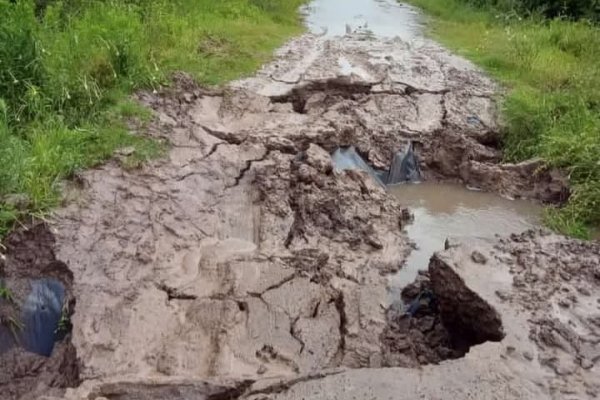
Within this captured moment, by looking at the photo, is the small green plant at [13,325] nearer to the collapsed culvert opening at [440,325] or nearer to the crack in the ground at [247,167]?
the crack in the ground at [247,167]

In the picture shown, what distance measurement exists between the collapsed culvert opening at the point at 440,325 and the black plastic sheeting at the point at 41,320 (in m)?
1.85

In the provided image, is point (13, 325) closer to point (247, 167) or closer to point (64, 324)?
point (64, 324)

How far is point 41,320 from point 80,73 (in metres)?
2.95

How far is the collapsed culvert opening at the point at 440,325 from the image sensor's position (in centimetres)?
366

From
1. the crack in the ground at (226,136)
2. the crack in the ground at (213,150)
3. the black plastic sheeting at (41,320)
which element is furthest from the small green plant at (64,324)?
the crack in the ground at (226,136)

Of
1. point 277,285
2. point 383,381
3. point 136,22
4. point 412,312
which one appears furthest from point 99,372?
point 136,22

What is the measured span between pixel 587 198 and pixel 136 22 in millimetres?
5003

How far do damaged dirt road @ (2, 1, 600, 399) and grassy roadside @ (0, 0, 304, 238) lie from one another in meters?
0.26

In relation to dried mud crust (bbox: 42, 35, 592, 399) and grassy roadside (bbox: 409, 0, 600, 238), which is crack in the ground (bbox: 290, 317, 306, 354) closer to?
dried mud crust (bbox: 42, 35, 592, 399)

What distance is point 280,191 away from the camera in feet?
17.3

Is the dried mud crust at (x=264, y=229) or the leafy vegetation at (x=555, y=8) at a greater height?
the leafy vegetation at (x=555, y=8)

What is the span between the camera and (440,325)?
4090 millimetres

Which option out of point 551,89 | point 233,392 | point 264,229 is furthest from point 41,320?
point 551,89

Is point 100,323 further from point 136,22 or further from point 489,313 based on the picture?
point 136,22
